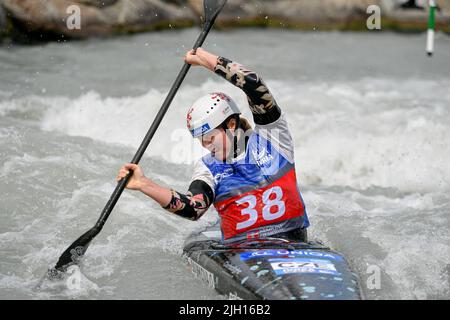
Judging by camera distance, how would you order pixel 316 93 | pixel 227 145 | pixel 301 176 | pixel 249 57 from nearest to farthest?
pixel 227 145
pixel 301 176
pixel 316 93
pixel 249 57

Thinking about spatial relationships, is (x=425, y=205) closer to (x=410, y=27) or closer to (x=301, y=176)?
(x=301, y=176)

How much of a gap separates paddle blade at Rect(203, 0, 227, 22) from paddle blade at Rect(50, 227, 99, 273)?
5.98 feet

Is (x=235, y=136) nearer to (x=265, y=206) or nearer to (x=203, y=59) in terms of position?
(x=265, y=206)

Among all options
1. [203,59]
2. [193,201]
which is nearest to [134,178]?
[193,201]

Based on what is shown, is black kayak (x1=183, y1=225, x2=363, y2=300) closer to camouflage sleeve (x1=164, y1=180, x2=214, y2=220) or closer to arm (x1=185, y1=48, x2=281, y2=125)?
camouflage sleeve (x1=164, y1=180, x2=214, y2=220)

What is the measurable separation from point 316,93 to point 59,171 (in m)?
4.45

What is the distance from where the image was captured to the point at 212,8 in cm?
607

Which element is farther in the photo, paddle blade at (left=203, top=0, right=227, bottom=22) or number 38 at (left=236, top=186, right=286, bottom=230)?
paddle blade at (left=203, top=0, right=227, bottom=22)

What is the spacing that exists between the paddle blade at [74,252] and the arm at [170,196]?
0.64m

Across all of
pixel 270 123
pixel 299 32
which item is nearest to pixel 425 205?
pixel 270 123

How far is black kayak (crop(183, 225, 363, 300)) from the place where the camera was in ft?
14.9

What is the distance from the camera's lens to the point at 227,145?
16.7ft

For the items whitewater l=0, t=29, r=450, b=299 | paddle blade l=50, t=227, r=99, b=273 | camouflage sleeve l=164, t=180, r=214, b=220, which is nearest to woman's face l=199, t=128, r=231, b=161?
camouflage sleeve l=164, t=180, r=214, b=220

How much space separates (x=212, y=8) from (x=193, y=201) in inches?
70.2
